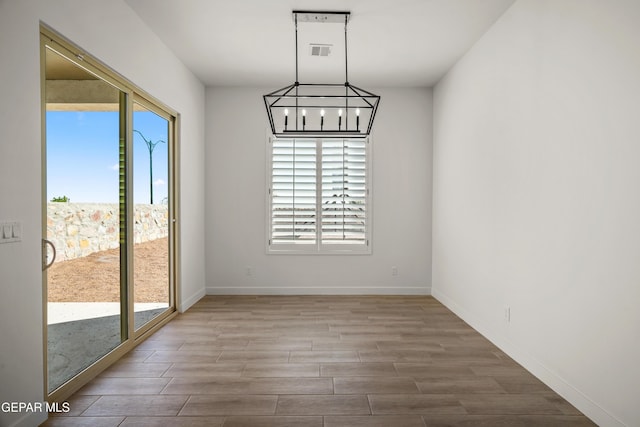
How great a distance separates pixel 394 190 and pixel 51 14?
4.22 metres

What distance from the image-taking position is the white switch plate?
198cm

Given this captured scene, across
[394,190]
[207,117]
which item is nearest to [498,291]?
[394,190]

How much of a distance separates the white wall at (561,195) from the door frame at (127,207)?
312 centimetres

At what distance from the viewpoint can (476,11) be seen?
3.42 metres

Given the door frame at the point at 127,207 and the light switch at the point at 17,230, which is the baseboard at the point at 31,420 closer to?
the door frame at the point at 127,207

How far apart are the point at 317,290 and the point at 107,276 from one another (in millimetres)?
2994

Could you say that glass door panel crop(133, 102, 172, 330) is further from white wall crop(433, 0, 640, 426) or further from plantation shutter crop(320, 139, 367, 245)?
white wall crop(433, 0, 640, 426)

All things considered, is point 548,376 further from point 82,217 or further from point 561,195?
point 82,217

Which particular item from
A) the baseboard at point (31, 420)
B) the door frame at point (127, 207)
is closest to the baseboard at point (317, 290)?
the door frame at point (127, 207)

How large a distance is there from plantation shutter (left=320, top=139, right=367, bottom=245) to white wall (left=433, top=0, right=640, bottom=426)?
5.35ft

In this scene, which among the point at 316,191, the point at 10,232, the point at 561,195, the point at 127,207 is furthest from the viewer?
Result: the point at 316,191

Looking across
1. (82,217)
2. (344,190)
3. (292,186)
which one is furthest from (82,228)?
(344,190)

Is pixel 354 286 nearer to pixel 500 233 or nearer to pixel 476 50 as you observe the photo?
pixel 500 233

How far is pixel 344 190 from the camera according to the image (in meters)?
5.53
